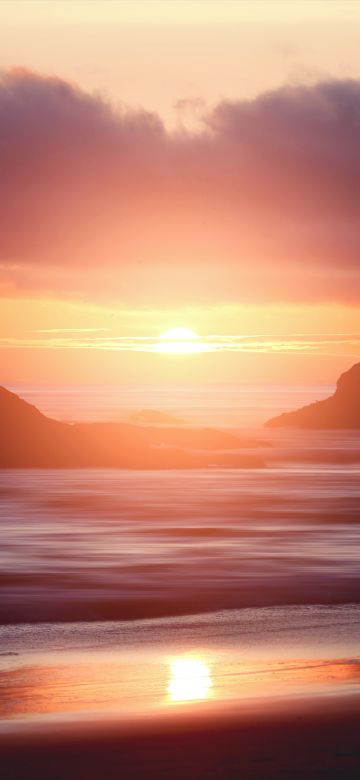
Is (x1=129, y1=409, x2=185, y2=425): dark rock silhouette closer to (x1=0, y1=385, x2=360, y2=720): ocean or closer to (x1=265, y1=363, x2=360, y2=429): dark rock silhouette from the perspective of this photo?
(x1=265, y1=363, x2=360, y2=429): dark rock silhouette

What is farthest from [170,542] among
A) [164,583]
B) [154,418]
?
[154,418]

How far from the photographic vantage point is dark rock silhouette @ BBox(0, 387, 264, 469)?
234 ft

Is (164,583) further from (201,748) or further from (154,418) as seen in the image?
(154,418)

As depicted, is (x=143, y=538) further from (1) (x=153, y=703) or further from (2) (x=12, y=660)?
(1) (x=153, y=703)

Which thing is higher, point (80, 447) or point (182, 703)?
point (80, 447)

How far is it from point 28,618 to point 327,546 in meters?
15.9

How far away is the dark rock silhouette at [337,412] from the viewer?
158875 millimetres

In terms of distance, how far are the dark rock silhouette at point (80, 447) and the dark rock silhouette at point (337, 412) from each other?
74.9 m

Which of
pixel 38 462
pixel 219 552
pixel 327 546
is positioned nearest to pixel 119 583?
pixel 219 552

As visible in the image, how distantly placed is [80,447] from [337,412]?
90.2 metres

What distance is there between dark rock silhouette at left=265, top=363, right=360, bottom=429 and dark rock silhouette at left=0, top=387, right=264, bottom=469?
74886 millimetres

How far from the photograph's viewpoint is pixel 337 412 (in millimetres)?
160000

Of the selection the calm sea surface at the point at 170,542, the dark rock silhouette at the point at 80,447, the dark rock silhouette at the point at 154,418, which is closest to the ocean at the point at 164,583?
the calm sea surface at the point at 170,542

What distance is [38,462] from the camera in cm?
7175
